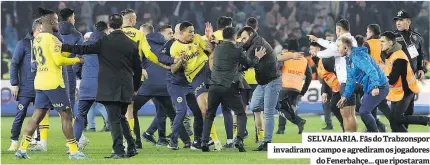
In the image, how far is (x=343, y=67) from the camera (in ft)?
55.3

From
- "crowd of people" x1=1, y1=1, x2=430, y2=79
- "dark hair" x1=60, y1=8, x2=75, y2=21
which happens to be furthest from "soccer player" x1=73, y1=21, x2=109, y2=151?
"crowd of people" x1=1, y1=1, x2=430, y2=79

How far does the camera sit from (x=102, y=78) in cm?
1456

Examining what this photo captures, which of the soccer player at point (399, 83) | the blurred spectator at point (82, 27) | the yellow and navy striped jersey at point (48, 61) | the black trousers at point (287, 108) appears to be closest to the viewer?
the yellow and navy striped jersey at point (48, 61)

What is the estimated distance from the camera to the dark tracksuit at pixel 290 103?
825 inches

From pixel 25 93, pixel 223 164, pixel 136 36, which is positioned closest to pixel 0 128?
pixel 25 93

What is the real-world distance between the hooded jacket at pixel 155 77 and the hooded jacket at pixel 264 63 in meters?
1.48

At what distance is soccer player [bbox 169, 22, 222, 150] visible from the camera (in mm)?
16375

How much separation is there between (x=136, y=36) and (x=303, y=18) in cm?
1612

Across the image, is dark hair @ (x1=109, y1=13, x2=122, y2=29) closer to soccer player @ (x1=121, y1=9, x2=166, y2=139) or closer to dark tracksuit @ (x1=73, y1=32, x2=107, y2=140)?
soccer player @ (x1=121, y1=9, x2=166, y2=139)

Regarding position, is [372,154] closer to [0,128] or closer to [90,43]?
[90,43]

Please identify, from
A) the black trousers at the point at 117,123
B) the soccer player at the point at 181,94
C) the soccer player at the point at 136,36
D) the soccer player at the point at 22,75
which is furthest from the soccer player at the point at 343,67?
the soccer player at the point at 22,75

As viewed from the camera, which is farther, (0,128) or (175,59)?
(0,128)

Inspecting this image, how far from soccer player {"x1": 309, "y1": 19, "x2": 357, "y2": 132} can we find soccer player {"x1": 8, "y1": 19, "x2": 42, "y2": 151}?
169 inches

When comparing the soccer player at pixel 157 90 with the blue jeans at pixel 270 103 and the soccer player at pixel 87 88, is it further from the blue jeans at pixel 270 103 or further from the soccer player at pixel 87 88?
the blue jeans at pixel 270 103
